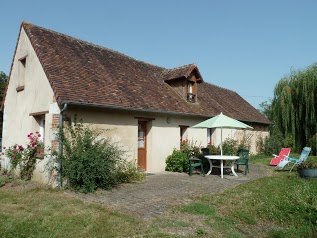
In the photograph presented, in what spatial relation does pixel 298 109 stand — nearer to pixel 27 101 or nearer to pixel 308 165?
pixel 308 165

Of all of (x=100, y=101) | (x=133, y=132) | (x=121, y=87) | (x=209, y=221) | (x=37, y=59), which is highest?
(x=37, y=59)

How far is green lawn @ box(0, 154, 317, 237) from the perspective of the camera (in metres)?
4.98

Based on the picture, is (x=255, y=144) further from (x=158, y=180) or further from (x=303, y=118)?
(x=158, y=180)

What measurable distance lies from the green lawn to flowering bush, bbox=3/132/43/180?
2.41 meters

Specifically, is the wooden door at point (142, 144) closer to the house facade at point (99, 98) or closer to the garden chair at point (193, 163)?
the house facade at point (99, 98)

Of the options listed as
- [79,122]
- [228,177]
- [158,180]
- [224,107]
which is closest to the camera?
[79,122]

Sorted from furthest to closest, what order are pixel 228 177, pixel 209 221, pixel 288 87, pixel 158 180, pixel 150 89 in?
pixel 288 87 → pixel 150 89 → pixel 228 177 → pixel 158 180 → pixel 209 221

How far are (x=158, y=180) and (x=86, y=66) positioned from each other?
5.39m

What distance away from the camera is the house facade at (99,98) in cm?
934

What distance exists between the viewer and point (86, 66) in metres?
11.4

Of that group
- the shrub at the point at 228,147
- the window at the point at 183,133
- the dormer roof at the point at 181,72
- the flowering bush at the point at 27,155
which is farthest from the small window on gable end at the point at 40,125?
the shrub at the point at 228,147

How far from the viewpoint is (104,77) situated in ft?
37.4

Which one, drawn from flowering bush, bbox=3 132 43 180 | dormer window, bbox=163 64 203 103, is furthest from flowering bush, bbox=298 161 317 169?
flowering bush, bbox=3 132 43 180

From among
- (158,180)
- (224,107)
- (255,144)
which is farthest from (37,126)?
(255,144)
